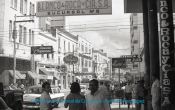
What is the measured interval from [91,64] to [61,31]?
134 feet

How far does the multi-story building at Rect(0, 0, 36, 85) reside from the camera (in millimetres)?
41406

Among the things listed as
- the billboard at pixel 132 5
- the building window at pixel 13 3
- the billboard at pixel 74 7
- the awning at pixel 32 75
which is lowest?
the awning at pixel 32 75

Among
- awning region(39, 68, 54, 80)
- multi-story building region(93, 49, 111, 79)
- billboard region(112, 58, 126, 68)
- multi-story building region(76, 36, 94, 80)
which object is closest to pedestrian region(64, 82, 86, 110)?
billboard region(112, 58, 126, 68)

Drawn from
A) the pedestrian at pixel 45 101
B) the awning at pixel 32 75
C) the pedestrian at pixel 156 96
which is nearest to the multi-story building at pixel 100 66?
the awning at pixel 32 75

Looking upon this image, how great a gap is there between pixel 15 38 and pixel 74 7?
25.9 metres

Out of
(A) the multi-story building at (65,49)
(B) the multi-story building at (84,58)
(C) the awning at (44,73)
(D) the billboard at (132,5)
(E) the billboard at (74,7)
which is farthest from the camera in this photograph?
(B) the multi-story building at (84,58)

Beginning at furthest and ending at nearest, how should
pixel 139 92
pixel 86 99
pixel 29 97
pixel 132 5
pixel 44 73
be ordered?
1. pixel 44 73
2. pixel 29 97
3. pixel 132 5
4. pixel 139 92
5. pixel 86 99

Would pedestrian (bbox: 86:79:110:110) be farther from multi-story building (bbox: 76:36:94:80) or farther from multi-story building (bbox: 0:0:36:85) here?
multi-story building (bbox: 76:36:94:80)

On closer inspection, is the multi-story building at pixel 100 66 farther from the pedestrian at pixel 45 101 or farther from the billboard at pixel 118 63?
the pedestrian at pixel 45 101

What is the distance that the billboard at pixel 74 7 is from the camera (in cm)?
1603

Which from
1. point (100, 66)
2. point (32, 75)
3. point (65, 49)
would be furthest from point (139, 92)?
point (100, 66)

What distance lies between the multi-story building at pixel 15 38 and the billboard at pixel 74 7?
22537 mm

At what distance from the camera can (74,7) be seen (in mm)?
16219

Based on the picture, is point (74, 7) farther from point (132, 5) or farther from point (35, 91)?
point (35, 91)
